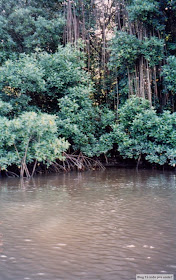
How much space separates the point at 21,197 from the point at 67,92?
6.73 m

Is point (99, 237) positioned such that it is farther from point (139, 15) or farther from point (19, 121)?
point (139, 15)

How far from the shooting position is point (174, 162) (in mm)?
12789

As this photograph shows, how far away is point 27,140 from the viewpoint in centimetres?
1084

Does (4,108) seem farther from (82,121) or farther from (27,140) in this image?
(82,121)

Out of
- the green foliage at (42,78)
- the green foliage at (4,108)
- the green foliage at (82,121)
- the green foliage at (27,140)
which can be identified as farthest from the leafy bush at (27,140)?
the green foliage at (42,78)

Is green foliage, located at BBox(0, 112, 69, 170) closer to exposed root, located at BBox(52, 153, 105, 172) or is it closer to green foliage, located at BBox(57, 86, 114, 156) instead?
green foliage, located at BBox(57, 86, 114, 156)

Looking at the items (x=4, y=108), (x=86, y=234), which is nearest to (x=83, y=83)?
(x=4, y=108)

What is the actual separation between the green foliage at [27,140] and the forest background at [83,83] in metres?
0.03

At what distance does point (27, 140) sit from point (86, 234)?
662 centimetres

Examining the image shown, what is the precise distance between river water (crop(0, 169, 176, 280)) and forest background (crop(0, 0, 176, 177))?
13.5 ft

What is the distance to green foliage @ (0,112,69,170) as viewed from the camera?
411 inches

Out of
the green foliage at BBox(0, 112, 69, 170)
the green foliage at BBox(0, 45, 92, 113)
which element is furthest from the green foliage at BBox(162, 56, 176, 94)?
the green foliage at BBox(0, 112, 69, 170)

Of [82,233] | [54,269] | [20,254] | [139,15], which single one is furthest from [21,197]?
[139,15]

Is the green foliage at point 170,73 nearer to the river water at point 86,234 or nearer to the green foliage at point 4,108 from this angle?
the river water at point 86,234
